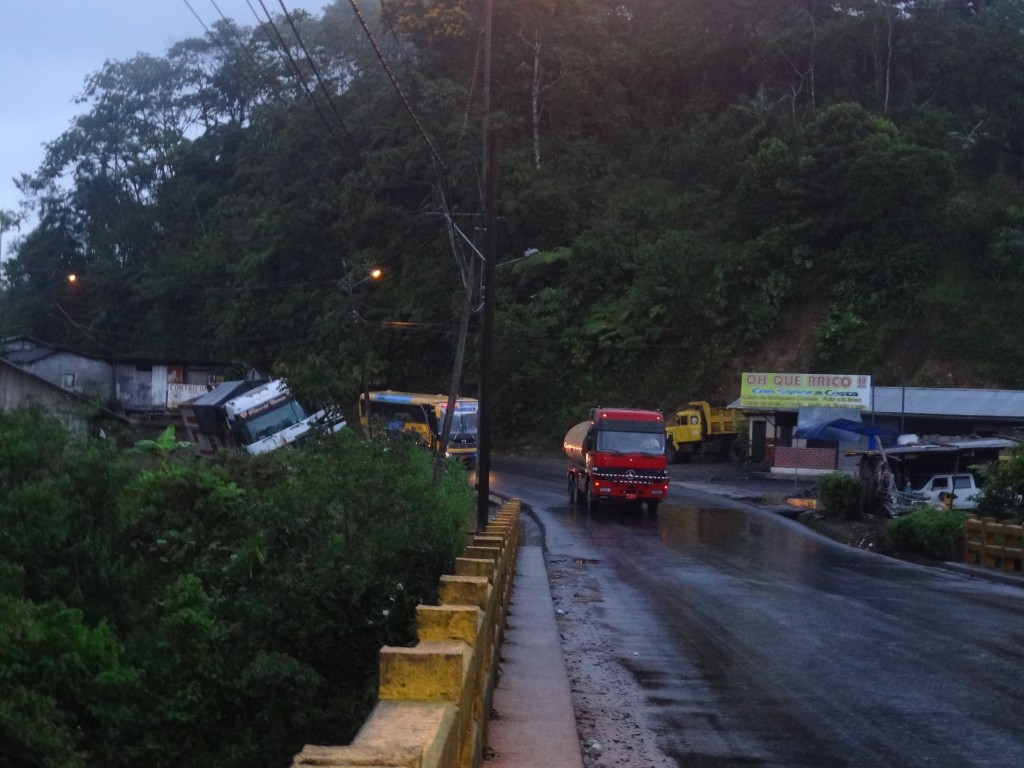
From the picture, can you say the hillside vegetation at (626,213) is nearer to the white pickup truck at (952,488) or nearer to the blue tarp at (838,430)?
the blue tarp at (838,430)

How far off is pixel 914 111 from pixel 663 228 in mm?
14392

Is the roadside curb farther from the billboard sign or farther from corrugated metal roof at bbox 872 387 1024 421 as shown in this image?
the billboard sign

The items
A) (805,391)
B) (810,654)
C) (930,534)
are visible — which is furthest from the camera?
(805,391)

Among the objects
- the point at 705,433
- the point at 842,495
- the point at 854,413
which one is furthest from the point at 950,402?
the point at 842,495

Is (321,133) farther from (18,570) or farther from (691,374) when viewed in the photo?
(18,570)

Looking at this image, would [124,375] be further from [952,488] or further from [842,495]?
[952,488]

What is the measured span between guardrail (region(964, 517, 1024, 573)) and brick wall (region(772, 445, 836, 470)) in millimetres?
22766

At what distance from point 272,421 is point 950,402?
24.6 m

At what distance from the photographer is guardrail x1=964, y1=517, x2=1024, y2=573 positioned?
68.6ft

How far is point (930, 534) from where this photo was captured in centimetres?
2431

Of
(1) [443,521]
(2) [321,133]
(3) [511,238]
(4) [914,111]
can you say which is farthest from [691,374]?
(1) [443,521]

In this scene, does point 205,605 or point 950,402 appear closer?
point 205,605

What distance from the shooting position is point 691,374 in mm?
58375

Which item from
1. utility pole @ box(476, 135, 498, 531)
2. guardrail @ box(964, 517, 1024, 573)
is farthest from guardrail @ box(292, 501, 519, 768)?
utility pole @ box(476, 135, 498, 531)
